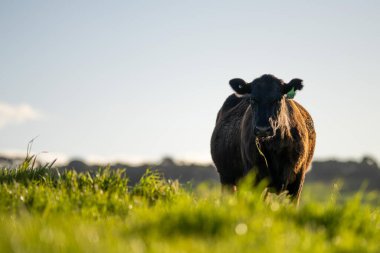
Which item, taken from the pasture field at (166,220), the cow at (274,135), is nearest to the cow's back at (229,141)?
the cow at (274,135)

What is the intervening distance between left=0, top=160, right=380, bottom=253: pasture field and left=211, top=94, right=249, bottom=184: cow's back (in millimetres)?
4878

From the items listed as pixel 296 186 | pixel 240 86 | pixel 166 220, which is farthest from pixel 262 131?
pixel 166 220

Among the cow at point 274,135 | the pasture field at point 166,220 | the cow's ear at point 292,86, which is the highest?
the cow's ear at point 292,86

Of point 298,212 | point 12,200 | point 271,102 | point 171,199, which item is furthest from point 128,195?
point 271,102

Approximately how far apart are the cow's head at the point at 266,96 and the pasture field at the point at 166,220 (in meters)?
2.53

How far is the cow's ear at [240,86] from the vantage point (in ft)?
40.4

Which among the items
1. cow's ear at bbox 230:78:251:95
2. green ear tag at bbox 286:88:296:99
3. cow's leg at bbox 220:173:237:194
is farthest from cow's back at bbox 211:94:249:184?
green ear tag at bbox 286:88:296:99

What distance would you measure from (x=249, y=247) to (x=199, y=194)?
9.52 ft

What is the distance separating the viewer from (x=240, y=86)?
1241 centimetres

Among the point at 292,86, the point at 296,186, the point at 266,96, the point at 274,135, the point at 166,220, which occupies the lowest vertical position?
the point at 166,220

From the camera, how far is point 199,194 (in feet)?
24.5

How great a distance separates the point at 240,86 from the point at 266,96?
132 cm

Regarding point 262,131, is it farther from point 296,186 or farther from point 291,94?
point 296,186

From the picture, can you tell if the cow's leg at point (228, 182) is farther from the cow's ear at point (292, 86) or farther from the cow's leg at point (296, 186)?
the cow's ear at point (292, 86)
